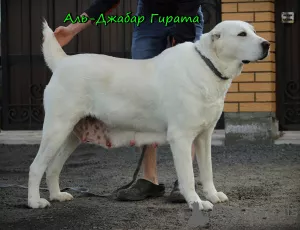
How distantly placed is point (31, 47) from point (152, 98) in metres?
5.15

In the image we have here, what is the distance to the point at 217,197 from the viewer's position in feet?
13.3

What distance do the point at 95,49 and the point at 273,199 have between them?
16.3 feet

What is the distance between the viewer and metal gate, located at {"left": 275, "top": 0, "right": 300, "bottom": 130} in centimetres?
786

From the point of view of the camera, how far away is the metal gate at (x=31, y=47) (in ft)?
28.0

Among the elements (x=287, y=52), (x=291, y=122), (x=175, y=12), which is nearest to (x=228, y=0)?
(x=287, y=52)

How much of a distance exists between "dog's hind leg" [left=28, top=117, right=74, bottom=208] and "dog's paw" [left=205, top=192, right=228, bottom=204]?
0.99 m

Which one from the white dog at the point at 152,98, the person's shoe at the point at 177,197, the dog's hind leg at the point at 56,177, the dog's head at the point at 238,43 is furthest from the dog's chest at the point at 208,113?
the dog's hind leg at the point at 56,177

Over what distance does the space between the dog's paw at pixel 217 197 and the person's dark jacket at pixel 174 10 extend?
1051 millimetres

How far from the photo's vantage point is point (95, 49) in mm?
8602

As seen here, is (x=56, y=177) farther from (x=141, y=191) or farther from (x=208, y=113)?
(x=208, y=113)

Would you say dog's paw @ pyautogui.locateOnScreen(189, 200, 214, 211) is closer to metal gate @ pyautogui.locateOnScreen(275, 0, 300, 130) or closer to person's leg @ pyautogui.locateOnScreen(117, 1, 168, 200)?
person's leg @ pyautogui.locateOnScreen(117, 1, 168, 200)

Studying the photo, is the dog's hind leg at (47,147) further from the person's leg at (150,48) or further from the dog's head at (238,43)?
the dog's head at (238,43)

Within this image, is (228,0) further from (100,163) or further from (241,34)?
(241,34)

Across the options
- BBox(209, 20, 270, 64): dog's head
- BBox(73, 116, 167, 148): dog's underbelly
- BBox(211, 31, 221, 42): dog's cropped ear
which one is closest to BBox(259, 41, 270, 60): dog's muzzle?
BBox(209, 20, 270, 64): dog's head
